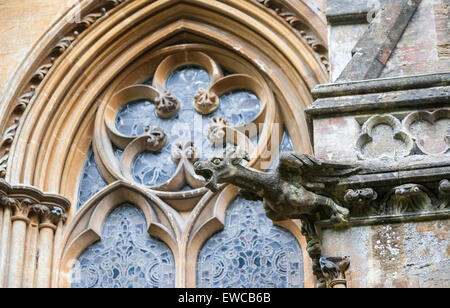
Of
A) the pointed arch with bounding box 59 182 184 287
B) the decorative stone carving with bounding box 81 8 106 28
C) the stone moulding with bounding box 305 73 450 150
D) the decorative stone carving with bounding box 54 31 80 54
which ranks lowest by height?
the stone moulding with bounding box 305 73 450 150

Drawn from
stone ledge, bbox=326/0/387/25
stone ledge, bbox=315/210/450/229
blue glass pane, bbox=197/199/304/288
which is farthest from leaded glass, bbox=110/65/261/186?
stone ledge, bbox=315/210/450/229

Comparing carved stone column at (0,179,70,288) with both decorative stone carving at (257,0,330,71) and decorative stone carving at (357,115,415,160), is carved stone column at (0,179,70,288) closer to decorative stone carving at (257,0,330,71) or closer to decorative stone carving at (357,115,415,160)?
decorative stone carving at (257,0,330,71)

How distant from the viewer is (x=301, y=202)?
6504 millimetres

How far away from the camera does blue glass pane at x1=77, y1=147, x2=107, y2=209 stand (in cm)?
1105

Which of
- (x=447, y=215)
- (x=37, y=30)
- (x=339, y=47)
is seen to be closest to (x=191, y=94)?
(x=37, y=30)

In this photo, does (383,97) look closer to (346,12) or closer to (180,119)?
(346,12)

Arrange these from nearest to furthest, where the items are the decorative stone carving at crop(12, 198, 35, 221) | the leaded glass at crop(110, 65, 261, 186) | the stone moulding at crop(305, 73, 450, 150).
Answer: the stone moulding at crop(305, 73, 450, 150) < the decorative stone carving at crop(12, 198, 35, 221) < the leaded glass at crop(110, 65, 261, 186)

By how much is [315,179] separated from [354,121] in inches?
18.6

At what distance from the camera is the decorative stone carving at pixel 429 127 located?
6676mm

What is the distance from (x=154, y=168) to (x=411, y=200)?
5000 millimetres

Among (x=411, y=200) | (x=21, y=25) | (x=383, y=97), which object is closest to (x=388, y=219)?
(x=411, y=200)

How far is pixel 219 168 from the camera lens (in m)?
6.54

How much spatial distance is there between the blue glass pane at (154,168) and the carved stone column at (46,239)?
2.72 feet

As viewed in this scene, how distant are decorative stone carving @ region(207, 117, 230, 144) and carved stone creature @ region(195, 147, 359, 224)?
4.50 metres
